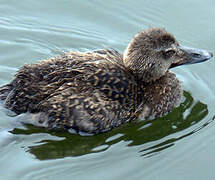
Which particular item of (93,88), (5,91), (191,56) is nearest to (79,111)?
(93,88)

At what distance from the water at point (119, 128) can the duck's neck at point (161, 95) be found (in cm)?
14

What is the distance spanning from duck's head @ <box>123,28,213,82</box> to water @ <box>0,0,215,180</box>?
0.66 metres

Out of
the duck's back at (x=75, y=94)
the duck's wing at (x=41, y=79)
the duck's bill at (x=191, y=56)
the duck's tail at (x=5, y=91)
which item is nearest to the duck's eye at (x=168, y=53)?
the duck's bill at (x=191, y=56)

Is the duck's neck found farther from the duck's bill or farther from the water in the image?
the duck's bill

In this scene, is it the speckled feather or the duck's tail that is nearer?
the speckled feather

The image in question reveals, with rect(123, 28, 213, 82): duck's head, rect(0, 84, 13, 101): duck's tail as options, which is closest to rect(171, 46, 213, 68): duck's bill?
rect(123, 28, 213, 82): duck's head

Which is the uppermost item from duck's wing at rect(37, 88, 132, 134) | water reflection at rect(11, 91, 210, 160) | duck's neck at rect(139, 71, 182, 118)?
duck's neck at rect(139, 71, 182, 118)

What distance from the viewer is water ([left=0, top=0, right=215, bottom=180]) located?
6.58 m

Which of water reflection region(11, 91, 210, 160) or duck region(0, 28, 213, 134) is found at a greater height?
duck region(0, 28, 213, 134)

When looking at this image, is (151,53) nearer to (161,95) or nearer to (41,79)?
(161,95)

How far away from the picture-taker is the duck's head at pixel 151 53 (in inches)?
283

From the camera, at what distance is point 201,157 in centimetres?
691

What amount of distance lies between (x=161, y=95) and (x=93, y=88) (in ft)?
3.63

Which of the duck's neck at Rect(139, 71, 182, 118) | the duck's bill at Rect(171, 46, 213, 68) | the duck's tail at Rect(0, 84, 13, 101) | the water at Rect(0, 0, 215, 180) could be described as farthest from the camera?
the duck's bill at Rect(171, 46, 213, 68)
